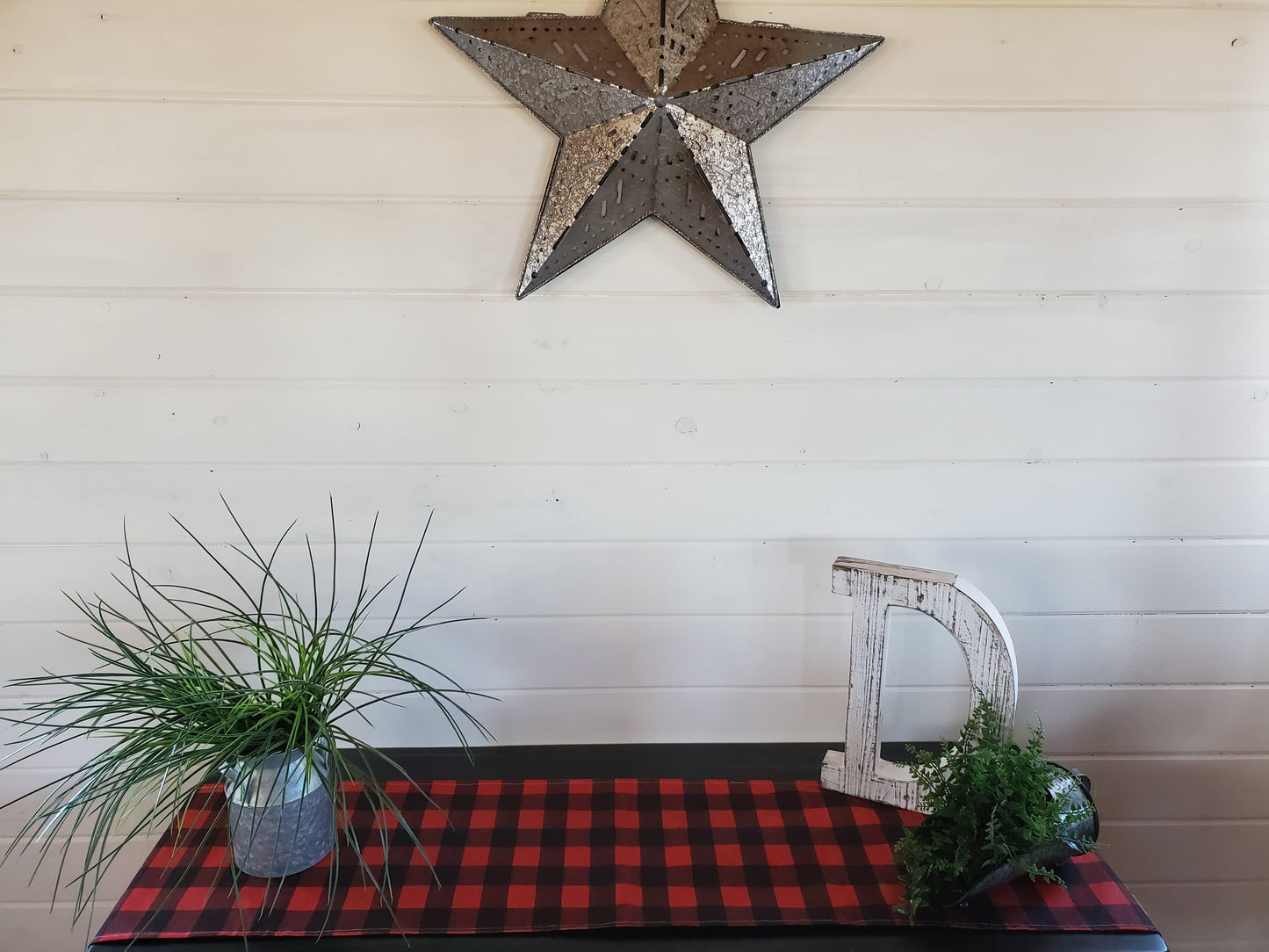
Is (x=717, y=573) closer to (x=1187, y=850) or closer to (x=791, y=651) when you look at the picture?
(x=791, y=651)

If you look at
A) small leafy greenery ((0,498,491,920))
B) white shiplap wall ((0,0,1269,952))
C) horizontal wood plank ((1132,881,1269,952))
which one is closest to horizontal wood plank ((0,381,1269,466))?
white shiplap wall ((0,0,1269,952))

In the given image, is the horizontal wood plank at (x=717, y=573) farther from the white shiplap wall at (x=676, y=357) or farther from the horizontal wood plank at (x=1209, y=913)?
the horizontal wood plank at (x=1209, y=913)

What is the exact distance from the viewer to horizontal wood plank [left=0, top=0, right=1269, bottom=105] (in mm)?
1084

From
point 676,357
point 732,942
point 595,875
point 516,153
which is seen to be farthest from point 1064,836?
point 516,153

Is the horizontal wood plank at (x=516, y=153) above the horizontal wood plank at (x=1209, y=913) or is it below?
above

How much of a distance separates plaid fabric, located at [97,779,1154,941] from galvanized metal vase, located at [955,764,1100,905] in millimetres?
37

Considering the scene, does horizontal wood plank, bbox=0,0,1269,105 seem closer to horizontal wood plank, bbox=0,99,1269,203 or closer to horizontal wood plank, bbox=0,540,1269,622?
horizontal wood plank, bbox=0,99,1269,203

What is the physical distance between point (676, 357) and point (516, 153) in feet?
1.10

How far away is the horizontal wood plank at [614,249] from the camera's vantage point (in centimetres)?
113

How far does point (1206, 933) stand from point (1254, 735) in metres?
0.34

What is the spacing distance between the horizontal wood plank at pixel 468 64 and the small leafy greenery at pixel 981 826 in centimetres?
82

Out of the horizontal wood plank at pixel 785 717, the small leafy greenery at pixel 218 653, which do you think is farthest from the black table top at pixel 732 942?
the horizontal wood plank at pixel 785 717

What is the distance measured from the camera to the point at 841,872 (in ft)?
3.26

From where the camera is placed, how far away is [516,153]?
44.4 inches
